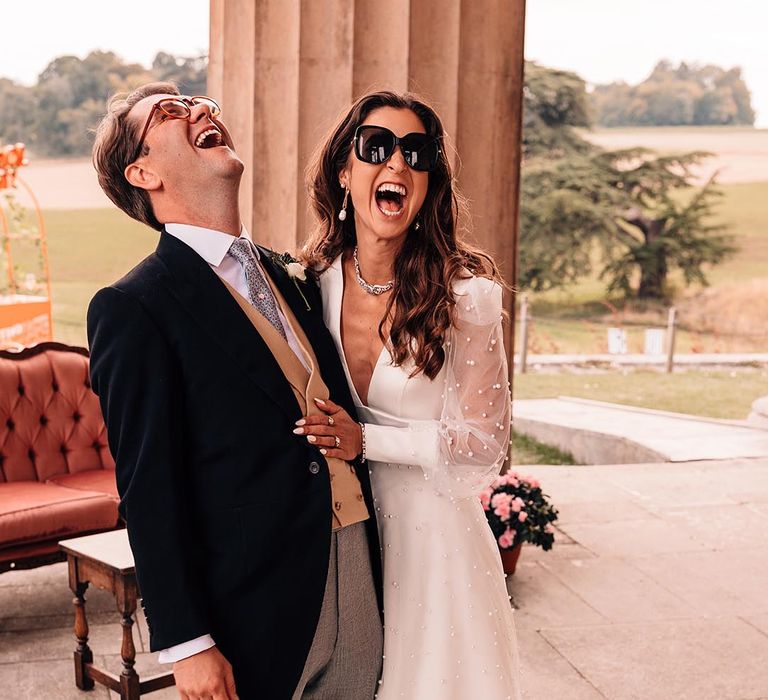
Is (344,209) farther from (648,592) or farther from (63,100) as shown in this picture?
(63,100)

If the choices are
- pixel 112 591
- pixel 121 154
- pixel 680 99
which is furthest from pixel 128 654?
pixel 680 99

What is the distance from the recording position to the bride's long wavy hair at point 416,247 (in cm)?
204

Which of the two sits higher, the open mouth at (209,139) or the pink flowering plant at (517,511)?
the open mouth at (209,139)

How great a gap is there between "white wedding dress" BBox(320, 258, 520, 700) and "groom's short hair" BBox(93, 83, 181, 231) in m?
0.47

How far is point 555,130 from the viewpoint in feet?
75.0

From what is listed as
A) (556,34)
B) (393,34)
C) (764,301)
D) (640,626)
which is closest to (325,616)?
(640,626)

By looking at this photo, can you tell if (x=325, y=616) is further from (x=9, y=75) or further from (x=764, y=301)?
(x=764, y=301)

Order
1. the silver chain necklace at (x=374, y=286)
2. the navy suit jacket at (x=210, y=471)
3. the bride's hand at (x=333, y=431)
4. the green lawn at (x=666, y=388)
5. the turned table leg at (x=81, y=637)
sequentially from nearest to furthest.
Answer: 1. the navy suit jacket at (x=210, y=471)
2. the bride's hand at (x=333, y=431)
3. the silver chain necklace at (x=374, y=286)
4. the turned table leg at (x=81, y=637)
5. the green lawn at (x=666, y=388)

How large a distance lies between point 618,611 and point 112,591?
2.26 meters

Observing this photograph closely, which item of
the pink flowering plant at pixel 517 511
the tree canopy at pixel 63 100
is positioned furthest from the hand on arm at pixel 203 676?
the tree canopy at pixel 63 100

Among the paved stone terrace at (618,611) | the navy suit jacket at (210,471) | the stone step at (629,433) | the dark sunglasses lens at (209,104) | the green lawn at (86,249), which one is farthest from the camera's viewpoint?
the green lawn at (86,249)

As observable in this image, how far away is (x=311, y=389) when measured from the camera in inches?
71.2

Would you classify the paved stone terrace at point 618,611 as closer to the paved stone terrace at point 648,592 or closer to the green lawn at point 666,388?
the paved stone terrace at point 648,592

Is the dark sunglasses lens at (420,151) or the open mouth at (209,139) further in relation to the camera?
the dark sunglasses lens at (420,151)
